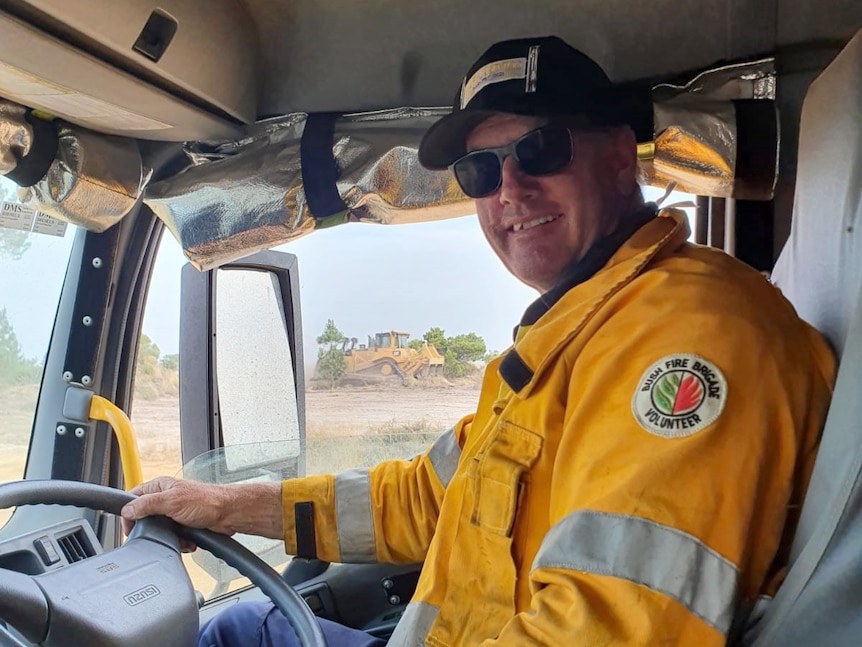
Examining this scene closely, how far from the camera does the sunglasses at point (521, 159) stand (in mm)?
1562

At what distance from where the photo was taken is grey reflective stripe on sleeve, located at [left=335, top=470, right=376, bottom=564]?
5.77ft

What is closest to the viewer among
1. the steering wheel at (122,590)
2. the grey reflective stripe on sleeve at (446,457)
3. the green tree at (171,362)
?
the steering wheel at (122,590)

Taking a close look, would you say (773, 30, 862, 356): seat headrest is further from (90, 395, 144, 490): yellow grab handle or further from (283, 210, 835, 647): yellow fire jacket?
(90, 395, 144, 490): yellow grab handle

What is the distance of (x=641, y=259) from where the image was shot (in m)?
1.26

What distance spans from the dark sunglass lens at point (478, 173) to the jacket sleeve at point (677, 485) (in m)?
0.65

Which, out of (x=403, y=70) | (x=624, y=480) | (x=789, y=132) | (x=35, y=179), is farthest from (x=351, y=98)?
(x=624, y=480)

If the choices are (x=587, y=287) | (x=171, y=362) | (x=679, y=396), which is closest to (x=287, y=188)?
(x=587, y=287)

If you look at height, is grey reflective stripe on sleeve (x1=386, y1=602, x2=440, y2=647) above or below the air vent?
below

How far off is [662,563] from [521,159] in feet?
3.01

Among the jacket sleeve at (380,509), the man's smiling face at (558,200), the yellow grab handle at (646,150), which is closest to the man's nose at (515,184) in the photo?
the man's smiling face at (558,200)

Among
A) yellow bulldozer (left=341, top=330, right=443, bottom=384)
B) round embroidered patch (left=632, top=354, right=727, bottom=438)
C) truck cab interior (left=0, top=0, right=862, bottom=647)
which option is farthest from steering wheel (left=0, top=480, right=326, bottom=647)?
yellow bulldozer (left=341, top=330, right=443, bottom=384)

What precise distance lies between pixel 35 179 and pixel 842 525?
1.84 metres

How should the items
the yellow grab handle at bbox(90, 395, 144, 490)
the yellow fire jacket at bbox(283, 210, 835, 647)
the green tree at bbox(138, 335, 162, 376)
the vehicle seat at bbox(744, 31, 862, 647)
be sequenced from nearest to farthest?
the vehicle seat at bbox(744, 31, 862, 647) → the yellow fire jacket at bbox(283, 210, 835, 647) → the yellow grab handle at bbox(90, 395, 144, 490) → the green tree at bbox(138, 335, 162, 376)

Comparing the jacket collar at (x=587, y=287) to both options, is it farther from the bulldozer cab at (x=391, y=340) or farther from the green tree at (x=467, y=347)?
the bulldozer cab at (x=391, y=340)
